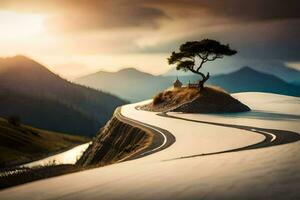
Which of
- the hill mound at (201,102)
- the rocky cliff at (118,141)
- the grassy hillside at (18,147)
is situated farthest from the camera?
the grassy hillside at (18,147)

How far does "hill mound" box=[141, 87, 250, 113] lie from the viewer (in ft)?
238

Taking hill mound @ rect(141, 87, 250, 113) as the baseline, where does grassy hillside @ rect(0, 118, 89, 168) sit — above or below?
below

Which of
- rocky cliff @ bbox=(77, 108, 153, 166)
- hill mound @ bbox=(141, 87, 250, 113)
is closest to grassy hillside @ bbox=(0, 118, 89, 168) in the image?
hill mound @ bbox=(141, 87, 250, 113)

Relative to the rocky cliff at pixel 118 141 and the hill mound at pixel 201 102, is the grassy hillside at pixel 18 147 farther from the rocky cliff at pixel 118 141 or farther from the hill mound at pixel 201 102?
the rocky cliff at pixel 118 141

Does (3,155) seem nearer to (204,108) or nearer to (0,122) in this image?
(0,122)

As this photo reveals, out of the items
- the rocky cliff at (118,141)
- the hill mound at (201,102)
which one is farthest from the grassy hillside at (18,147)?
the rocky cliff at (118,141)

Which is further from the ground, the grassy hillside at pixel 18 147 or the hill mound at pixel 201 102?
the hill mound at pixel 201 102

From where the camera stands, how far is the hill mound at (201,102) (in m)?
72.5

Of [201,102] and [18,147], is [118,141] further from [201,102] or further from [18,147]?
[18,147]

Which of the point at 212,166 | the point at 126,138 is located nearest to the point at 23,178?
the point at 212,166

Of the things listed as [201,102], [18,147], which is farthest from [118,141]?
[18,147]

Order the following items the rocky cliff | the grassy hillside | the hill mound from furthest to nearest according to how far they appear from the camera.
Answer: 1. the grassy hillside
2. the hill mound
3. the rocky cliff

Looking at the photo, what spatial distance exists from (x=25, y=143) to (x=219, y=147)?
16359cm

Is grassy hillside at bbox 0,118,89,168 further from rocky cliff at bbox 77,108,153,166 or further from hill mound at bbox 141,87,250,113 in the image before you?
rocky cliff at bbox 77,108,153,166
